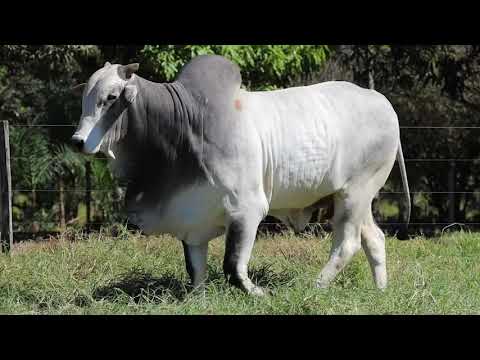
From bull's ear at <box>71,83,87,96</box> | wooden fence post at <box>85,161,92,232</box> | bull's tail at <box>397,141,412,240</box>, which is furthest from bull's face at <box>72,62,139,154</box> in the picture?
wooden fence post at <box>85,161,92,232</box>

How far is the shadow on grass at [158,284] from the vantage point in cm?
560

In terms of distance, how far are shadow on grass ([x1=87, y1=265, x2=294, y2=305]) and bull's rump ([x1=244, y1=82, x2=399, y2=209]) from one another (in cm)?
66

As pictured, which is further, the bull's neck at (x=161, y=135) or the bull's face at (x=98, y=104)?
the bull's neck at (x=161, y=135)

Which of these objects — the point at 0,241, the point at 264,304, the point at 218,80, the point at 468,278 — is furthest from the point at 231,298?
the point at 0,241

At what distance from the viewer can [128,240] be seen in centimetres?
743

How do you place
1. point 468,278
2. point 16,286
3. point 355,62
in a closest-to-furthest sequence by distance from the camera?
point 16,286 → point 468,278 → point 355,62

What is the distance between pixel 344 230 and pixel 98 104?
196 centimetres

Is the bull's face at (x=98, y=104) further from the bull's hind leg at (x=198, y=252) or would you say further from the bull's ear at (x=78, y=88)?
the bull's hind leg at (x=198, y=252)

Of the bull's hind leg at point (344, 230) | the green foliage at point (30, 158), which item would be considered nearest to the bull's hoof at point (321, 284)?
the bull's hind leg at point (344, 230)

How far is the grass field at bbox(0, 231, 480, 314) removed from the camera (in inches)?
209

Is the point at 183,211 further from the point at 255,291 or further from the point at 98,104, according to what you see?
the point at 98,104

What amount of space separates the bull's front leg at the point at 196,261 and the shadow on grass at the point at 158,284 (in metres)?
0.09

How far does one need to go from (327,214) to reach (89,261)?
6.53 feet

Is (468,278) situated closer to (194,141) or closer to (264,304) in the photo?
(264,304)
